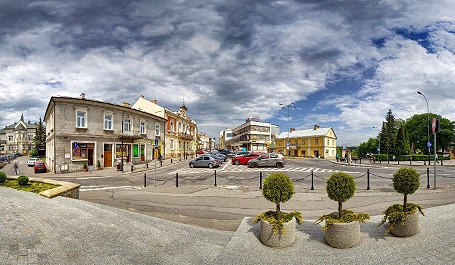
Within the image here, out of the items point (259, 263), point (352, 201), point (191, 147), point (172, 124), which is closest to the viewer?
point (259, 263)

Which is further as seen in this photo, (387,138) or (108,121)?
(387,138)

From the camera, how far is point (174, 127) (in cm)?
4897

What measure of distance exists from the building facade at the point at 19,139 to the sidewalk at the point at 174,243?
116826mm

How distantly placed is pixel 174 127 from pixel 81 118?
869 inches

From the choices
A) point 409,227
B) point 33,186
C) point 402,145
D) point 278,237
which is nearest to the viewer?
point 278,237

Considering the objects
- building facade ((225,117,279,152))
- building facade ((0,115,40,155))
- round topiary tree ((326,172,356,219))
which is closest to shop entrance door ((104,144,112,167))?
round topiary tree ((326,172,356,219))

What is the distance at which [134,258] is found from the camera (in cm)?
532

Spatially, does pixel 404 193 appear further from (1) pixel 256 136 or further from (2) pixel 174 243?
(1) pixel 256 136

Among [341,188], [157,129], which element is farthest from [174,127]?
[341,188]

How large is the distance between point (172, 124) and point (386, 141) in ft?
183

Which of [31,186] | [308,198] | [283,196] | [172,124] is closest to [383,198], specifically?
[308,198]

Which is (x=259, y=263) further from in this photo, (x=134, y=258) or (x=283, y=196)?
(x=134, y=258)

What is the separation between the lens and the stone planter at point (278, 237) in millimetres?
5723

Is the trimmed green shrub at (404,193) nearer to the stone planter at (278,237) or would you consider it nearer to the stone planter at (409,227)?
the stone planter at (409,227)
